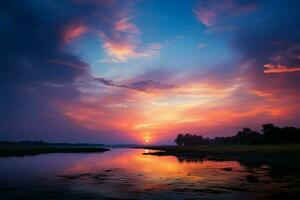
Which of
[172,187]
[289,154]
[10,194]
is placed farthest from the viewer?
[289,154]

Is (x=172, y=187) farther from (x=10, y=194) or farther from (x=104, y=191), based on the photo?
(x=10, y=194)

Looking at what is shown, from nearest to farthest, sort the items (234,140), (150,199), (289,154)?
(150,199), (289,154), (234,140)

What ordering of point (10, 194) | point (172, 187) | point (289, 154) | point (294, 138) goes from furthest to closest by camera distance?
point (294, 138) → point (289, 154) → point (172, 187) → point (10, 194)

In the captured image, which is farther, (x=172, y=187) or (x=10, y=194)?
(x=172, y=187)

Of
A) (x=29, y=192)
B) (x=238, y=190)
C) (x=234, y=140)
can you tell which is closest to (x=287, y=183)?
(x=238, y=190)

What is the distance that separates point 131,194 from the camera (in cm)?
2705

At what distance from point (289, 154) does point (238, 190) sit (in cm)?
4885

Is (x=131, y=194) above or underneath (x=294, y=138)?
underneath

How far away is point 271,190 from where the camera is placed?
2895 centimetres

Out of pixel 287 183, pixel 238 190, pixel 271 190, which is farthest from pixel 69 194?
pixel 287 183

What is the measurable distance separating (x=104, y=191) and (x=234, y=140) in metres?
170

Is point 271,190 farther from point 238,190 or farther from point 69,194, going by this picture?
point 69,194

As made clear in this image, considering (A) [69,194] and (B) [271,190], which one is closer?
(A) [69,194]

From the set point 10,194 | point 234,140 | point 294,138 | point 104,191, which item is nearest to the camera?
point 10,194
